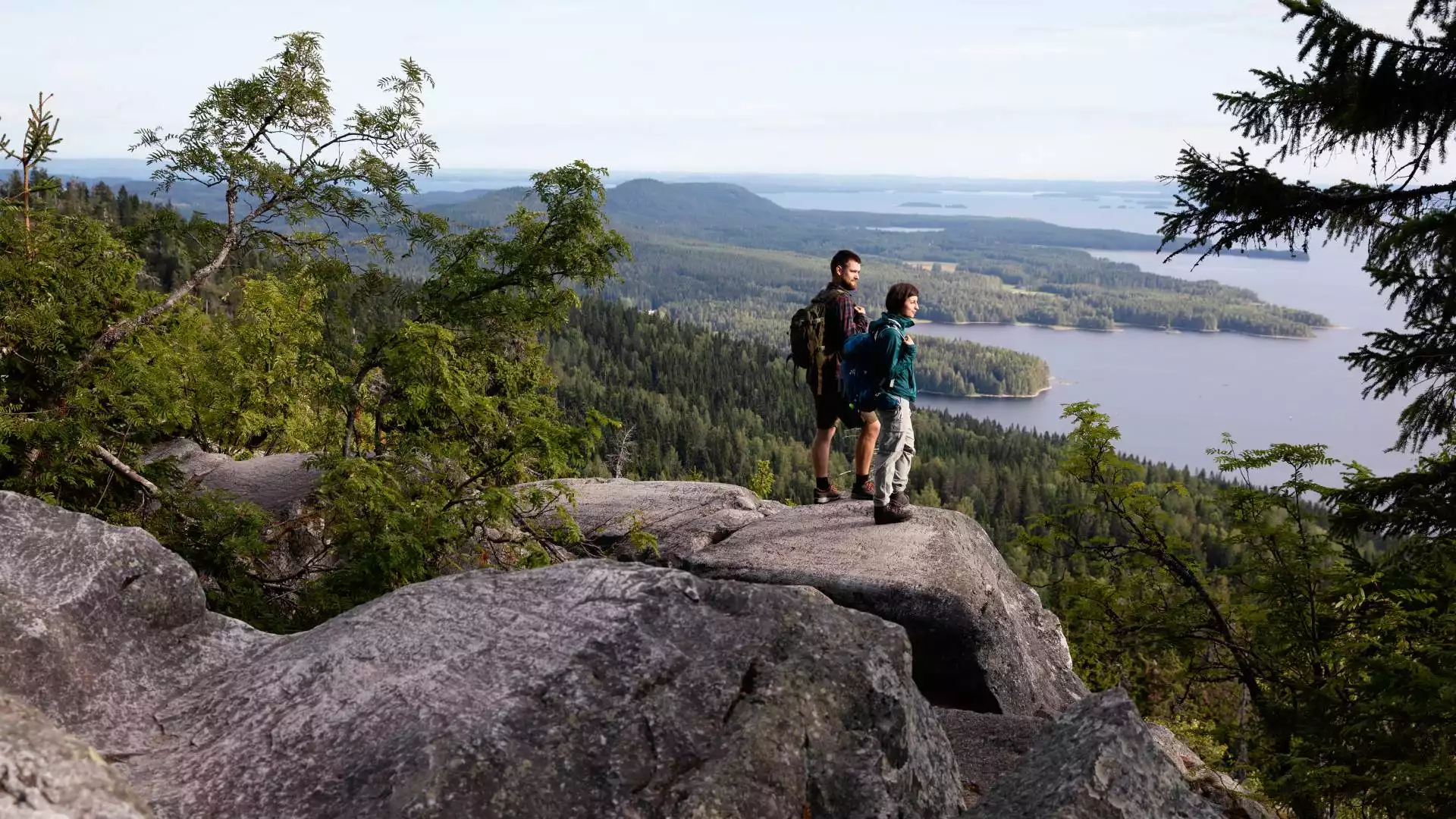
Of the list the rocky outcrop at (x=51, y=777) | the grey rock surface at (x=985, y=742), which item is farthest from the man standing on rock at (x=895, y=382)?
the rocky outcrop at (x=51, y=777)

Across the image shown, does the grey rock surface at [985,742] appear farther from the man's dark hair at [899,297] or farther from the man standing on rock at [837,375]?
the man's dark hair at [899,297]

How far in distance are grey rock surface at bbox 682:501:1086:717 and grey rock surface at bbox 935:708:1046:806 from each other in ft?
3.02

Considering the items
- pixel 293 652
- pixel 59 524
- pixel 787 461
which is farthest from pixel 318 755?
pixel 787 461

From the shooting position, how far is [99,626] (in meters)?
6.30

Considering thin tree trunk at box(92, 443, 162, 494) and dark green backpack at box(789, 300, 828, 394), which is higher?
dark green backpack at box(789, 300, 828, 394)

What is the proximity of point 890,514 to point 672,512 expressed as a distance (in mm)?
3896

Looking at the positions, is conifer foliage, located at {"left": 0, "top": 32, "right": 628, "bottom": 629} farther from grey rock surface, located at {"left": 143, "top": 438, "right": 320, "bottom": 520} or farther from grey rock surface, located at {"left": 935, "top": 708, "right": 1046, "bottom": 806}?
grey rock surface, located at {"left": 935, "top": 708, "right": 1046, "bottom": 806}

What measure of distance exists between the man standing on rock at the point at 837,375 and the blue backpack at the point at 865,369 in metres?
0.55

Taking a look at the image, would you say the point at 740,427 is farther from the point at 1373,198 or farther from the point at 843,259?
the point at 1373,198

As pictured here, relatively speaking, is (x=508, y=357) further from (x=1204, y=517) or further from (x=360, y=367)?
(x=1204, y=517)

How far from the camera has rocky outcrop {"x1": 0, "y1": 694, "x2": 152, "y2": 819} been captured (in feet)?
13.9

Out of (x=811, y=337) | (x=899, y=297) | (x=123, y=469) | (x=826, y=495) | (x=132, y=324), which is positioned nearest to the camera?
(x=123, y=469)

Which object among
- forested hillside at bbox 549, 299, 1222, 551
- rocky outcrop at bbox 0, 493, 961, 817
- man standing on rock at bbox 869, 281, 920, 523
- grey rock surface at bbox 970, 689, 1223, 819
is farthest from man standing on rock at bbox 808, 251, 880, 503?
forested hillside at bbox 549, 299, 1222, 551

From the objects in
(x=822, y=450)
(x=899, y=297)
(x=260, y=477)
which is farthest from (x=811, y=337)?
(x=260, y=477)
